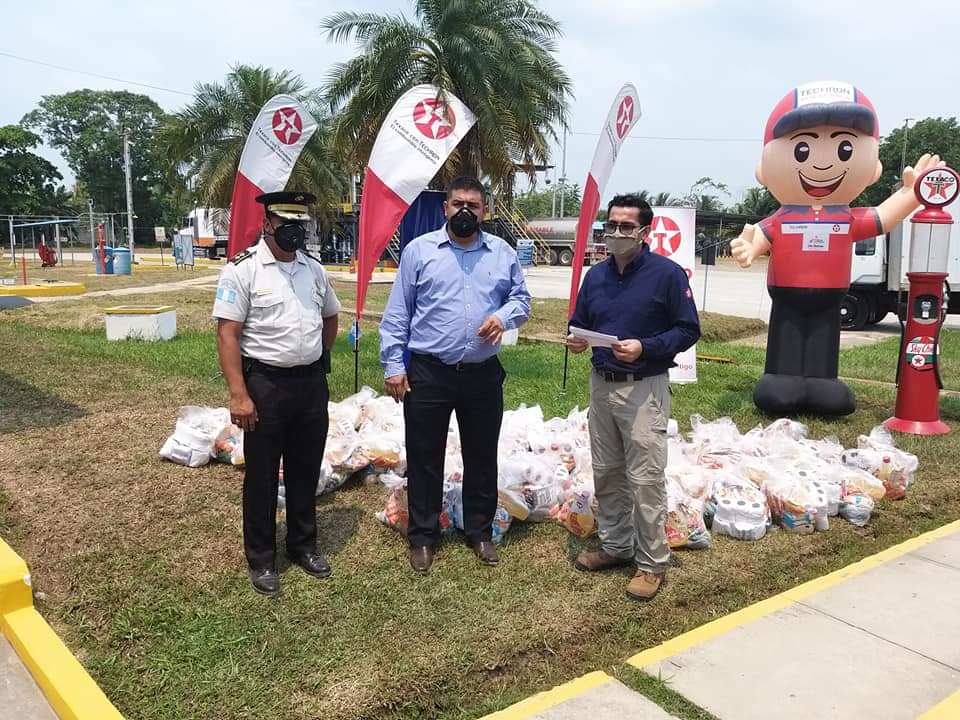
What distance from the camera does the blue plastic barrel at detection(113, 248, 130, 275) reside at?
1126 inches

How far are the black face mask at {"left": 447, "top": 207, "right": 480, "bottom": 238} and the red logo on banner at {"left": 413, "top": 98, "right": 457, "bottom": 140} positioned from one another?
276 cm

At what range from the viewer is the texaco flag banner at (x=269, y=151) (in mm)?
8070

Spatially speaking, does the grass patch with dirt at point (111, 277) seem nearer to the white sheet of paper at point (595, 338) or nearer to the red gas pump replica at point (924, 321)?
the red gas pump replica at point (924, 321)

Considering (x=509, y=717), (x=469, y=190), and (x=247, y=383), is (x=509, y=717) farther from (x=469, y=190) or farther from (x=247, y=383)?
(x=469, y=190)

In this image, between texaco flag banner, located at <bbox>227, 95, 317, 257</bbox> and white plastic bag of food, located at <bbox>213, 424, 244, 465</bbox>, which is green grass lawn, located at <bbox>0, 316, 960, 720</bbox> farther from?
texaco flag banner, located at <bbox>227, 95, 317, 257</bbox>

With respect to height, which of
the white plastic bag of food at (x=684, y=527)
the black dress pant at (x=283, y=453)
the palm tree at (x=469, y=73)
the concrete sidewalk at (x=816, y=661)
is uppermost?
the palm tree at (x=469, y=73)

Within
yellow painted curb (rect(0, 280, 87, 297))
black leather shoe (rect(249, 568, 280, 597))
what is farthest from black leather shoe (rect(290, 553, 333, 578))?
yellow painted curb (rect(0, 280, 87, 297))

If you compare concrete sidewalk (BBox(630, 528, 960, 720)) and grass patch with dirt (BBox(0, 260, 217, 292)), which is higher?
grass patch with dirt (BBox(0, 260, 217, 292))

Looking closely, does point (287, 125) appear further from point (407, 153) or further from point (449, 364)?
point (449, 364)

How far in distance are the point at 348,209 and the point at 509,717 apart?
3561cm

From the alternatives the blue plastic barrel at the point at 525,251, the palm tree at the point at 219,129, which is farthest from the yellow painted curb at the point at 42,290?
the blue plastic barrel at the point at 525,251

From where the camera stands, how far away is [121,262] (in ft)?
94.0

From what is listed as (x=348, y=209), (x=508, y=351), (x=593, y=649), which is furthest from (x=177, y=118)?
(x=593, y=649)

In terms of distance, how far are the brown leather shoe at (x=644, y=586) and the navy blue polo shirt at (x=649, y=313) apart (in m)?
1.03
